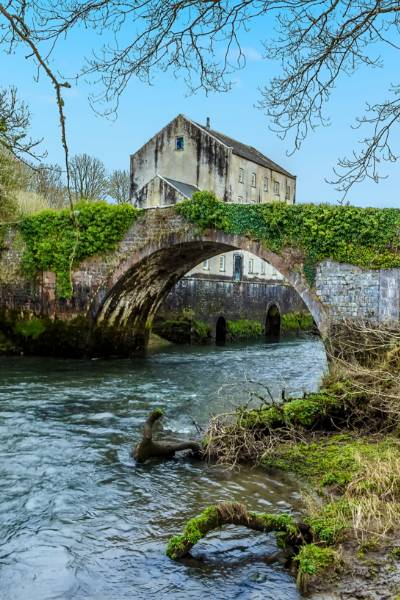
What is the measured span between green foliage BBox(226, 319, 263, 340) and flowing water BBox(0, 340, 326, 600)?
16143 mm

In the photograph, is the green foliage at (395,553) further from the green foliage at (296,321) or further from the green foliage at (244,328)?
the green foliage at (296,321)

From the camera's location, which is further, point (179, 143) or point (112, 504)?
point (179, 143)

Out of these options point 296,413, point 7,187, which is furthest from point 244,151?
point 296,413

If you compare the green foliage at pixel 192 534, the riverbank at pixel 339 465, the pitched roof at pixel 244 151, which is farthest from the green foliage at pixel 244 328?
the green foliage at pixel 192 534

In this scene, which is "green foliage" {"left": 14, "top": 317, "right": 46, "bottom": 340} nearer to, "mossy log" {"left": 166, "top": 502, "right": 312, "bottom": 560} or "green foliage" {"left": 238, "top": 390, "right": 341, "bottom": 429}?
"green foliage" {"left": 238, "top": 390, "right": 341, "bottom": 429}

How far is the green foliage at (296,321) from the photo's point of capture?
3452 centimetres

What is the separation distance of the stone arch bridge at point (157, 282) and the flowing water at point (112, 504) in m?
3.79

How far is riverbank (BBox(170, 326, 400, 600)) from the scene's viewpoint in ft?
14.7

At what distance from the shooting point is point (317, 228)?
1511 centimetres

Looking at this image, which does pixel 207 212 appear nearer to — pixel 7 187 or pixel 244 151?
pixel 7 187

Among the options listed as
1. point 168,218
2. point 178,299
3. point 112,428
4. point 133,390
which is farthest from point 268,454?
point 178,299

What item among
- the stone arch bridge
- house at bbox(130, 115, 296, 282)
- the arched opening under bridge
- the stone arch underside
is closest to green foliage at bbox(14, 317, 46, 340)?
the stone arch bridge

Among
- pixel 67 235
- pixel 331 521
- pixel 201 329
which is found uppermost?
pixel 67 235

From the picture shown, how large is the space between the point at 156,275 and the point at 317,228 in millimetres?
6872
